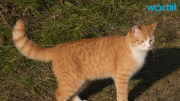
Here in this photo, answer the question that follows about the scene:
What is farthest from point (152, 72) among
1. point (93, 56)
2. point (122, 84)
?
point (93, 56)

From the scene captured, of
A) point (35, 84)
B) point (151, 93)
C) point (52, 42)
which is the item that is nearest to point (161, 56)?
point (151, 93)

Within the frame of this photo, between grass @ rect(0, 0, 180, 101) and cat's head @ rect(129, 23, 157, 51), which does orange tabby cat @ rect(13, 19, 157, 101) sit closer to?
cat's head @ rect(129, 23, 157, 51)

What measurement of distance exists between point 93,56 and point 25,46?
3.29ft

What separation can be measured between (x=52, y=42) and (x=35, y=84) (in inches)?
45.1

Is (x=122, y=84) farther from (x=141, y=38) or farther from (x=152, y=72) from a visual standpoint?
(x=152, y=72)

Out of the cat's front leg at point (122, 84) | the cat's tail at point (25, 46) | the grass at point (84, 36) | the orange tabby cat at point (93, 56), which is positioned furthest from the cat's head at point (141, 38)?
the cat's tail at point (25, 46)

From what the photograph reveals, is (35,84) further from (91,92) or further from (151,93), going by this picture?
(151,93)

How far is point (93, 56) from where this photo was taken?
3.46 m

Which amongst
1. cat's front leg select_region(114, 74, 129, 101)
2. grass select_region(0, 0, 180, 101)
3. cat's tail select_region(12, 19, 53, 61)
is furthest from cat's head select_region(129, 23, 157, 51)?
cat's tail select_region(12, 19, 53, 61)

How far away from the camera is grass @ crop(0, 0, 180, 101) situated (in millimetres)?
3836

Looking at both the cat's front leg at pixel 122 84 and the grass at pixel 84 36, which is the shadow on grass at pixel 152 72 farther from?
the cat's front leg at pixel 122 84

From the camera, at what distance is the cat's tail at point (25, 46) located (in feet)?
10.5

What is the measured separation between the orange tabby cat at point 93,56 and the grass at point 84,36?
557mm

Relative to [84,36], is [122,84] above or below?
below
